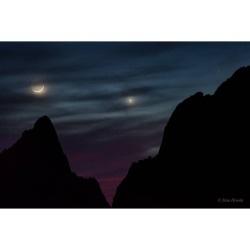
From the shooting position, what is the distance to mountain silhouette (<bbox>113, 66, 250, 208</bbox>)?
7.75m

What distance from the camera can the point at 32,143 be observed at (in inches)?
326

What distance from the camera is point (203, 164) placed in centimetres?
805

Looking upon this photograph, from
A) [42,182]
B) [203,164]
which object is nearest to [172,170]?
[203,164]

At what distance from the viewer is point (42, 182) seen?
7754mm

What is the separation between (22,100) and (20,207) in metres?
1.61

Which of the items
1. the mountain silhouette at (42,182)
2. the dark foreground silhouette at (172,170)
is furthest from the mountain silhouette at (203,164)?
the mountain silhouette at (42,182)

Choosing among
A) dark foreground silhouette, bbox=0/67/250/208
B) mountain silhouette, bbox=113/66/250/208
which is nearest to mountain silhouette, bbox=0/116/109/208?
dark foreground silhouette, bbox=0/67/250/208

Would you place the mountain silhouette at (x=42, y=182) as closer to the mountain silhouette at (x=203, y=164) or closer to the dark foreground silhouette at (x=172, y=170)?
the dark foreground silhouette at (x=172, y=170)

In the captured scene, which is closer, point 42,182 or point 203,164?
point 42,182

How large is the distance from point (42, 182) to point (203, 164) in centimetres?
253

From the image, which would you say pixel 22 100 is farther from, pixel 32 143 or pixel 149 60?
pixel 149 60

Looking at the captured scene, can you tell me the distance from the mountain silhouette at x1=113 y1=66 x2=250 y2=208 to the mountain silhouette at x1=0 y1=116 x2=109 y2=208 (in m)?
0.51

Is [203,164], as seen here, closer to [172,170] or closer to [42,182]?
[172,170]
